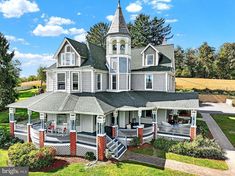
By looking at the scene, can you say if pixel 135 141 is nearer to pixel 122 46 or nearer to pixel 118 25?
pixel 122 46

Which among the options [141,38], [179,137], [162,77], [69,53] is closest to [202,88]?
[141,38]

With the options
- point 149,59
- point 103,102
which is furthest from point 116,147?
point 149,59

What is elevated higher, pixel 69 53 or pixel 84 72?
pixel 69 53

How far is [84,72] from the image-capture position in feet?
70.5

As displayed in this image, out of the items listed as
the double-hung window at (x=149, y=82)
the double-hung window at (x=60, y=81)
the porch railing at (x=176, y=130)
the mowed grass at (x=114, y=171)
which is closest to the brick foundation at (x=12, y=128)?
the double-hung window at (x=60, y=81)

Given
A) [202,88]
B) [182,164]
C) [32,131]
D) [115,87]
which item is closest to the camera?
[182,164]

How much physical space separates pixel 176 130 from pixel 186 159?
432 cm

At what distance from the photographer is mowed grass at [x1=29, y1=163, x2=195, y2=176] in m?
14.0

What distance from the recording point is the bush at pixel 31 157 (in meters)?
14.9

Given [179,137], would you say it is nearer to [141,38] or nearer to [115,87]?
[115,87]

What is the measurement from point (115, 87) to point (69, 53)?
641 cm

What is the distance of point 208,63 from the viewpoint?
78562mm

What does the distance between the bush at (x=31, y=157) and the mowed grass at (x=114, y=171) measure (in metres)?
0.92

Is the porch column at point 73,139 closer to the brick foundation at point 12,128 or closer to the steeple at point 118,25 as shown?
the brick foundation at point 12,128
